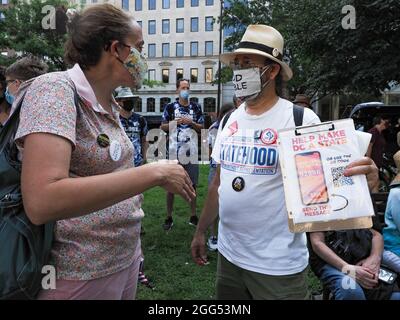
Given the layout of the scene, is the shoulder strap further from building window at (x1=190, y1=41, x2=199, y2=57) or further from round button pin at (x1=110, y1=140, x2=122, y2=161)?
building window at (x1=190, y1=41, x2=199, y2=57)

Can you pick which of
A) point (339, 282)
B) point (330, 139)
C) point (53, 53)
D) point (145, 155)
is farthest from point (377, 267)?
point (53, 53)

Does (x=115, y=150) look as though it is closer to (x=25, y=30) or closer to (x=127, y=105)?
(x=127, y=105)

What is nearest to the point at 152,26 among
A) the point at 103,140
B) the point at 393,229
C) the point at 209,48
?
the point at 209,48

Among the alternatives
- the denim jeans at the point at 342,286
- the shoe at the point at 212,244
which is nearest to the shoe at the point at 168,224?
the shoe at the point at 212,244

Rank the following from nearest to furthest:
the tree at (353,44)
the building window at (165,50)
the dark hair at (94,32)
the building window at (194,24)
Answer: the dark hair at (94,32) → the tree at (353,44) → the building window at (194,24) → the building window at (165,50)

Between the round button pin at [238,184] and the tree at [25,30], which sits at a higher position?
the tree at [25,30]

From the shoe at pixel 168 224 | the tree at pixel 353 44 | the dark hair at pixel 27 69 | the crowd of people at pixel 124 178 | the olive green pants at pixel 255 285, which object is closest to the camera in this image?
the crowd of people at pixel 124 178

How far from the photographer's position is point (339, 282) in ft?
10.3

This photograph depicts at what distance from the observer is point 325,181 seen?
5.94 ft

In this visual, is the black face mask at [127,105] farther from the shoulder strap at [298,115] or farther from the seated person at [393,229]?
the shoulder strap at [298,115]

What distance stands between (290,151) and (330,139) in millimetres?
181

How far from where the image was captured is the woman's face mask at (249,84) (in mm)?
2512

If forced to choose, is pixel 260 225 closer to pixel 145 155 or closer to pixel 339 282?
pixel 339 282

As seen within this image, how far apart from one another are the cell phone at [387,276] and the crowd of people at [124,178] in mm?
83
